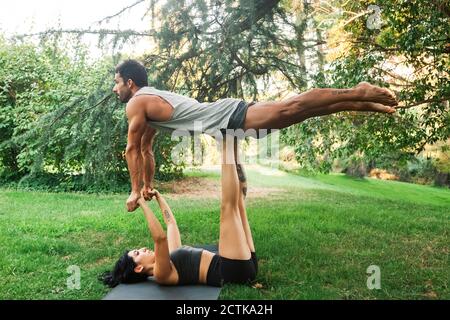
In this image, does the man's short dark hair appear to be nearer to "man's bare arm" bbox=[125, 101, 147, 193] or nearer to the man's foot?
"man's bare arm" bbox=[125, 101, 147, 193]

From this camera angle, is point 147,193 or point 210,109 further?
point 147,193

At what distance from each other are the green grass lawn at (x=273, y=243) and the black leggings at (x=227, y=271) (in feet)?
0.28

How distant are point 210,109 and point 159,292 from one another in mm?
1343

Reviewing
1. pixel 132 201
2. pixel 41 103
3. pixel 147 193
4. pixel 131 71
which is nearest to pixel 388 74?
pixel 131 71

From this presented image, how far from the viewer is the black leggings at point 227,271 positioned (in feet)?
11.0

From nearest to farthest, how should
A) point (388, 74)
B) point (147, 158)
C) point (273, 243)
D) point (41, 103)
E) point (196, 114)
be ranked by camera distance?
point (196, 114), point (147, 158), point (273, 243), point (388, 74), point (41, 103)

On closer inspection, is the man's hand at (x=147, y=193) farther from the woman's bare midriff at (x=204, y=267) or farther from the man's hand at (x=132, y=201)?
the woman's bare midriff at (x=204, y=267)

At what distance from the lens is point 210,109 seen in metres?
3.29

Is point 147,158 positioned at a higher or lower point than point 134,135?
lower

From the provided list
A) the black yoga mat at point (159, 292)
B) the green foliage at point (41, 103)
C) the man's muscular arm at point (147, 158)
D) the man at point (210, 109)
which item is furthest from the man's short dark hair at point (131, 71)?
the green foliage at point (41, 103)

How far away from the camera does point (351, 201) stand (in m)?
8.69

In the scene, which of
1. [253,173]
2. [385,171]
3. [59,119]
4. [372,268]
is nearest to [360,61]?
[372,268]

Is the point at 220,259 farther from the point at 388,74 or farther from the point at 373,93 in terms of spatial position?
the point at 388,74

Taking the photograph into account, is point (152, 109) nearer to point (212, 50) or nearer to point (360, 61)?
point (212, 50)
